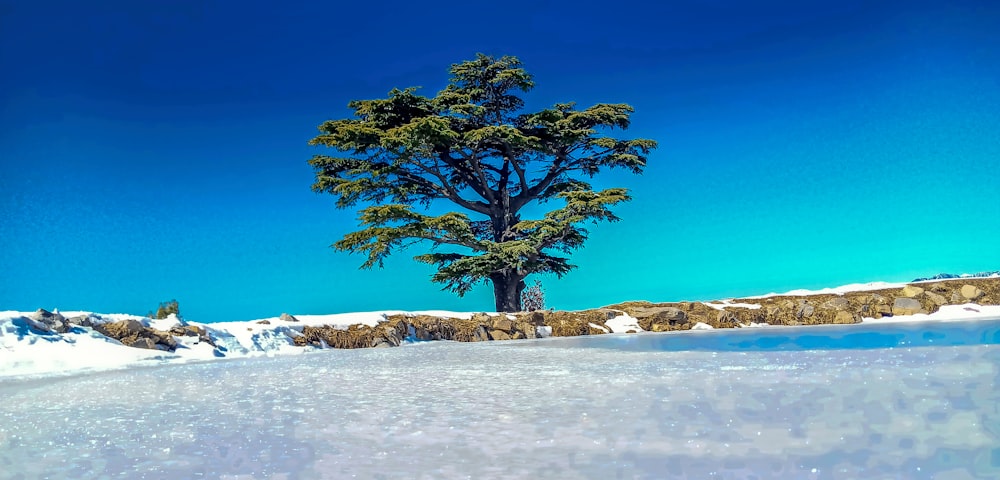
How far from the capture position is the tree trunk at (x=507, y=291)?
48.2ft

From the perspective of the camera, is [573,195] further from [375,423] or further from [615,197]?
[375,423]

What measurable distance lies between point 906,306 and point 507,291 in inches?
313

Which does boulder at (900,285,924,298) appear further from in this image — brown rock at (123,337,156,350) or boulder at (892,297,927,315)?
brown rock at (123,337,156,350)

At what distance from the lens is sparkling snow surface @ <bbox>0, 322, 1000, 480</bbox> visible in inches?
58.1

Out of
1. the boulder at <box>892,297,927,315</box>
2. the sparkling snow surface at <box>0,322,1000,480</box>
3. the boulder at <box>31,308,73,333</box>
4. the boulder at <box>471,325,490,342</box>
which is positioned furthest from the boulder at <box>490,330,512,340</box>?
the boulder at <box>892,297,927,315</box>

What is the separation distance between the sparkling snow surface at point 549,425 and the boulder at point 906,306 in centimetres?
764

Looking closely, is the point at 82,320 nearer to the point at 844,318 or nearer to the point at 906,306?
the point at 844,318

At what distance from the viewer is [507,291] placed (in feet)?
48.4

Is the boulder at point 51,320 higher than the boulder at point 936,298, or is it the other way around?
the boulder at point 51,320

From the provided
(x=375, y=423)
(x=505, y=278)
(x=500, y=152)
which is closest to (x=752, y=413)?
(x=375, y=423)

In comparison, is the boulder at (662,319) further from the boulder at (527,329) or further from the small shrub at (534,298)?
the small shrub at (534,298)

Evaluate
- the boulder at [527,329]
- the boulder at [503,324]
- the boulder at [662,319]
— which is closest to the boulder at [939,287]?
the boulder at [662,319]

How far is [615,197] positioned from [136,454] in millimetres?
12216

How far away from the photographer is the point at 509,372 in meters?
3.74
